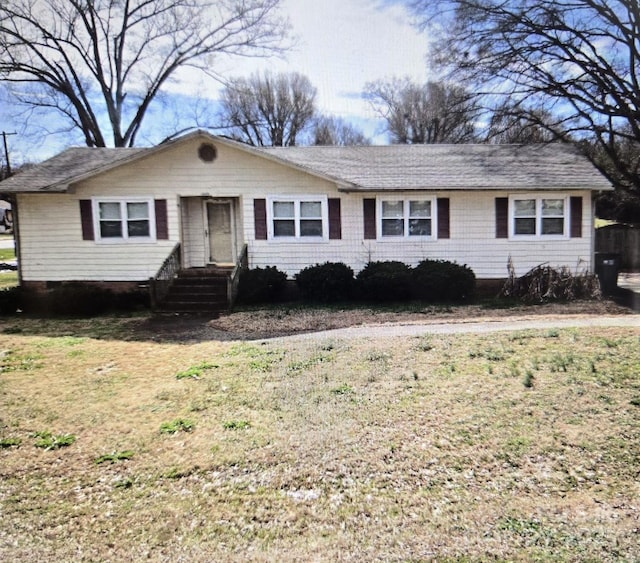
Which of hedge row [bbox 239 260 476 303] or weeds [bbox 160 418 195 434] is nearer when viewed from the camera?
weeds [bbox 160 418 195 434]

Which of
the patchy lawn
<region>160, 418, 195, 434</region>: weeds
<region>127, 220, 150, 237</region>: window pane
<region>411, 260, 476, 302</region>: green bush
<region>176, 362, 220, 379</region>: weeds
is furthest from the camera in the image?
<region>127, 220, 150, 237</region>: window pane

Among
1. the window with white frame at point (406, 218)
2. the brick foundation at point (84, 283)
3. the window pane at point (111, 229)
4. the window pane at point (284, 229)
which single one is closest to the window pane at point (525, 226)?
the window with white frame at point (406, 218)

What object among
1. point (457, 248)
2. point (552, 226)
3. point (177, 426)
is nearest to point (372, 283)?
point (457, 248)

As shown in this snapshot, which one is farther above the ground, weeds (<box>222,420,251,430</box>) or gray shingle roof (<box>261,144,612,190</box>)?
gray shingle roof (<box>261,144,612,190</box>)

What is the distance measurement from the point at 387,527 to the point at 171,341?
6.68 metres

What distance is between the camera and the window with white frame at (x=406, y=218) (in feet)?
46.4

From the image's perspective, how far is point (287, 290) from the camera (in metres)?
13.9

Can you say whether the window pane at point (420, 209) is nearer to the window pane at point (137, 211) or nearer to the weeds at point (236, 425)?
the window pane at point (137, 211)

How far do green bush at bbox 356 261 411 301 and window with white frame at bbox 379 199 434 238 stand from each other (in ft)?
4.61

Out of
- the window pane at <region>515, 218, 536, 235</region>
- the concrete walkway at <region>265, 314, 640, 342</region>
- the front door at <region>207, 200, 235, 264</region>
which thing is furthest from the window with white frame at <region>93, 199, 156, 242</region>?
the window pane at <region>515, 218, 536, 235</region>

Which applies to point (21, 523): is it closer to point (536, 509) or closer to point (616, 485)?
point (536, 509)

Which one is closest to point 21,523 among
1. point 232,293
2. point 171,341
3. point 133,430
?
point 133,430

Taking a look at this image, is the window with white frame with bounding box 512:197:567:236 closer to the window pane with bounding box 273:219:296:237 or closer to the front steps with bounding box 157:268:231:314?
the window pane with bounding box 273:219:296:237

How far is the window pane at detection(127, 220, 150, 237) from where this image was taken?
46.2 ft
